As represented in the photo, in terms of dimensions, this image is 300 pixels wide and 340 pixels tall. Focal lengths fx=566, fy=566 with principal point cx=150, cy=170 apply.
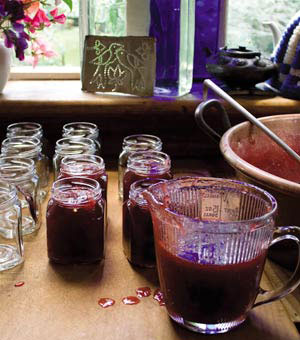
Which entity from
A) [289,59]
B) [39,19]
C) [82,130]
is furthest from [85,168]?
[289,59]

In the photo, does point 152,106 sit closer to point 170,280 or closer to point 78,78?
point 78,78

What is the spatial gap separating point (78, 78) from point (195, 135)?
1.28ft

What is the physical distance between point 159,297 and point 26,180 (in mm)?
336

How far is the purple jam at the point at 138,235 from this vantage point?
0.87m

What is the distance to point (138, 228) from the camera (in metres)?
0.88

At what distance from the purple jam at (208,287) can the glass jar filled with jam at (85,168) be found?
272 millimetres

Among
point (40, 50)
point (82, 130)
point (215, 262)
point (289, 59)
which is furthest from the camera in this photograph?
point (40, 50)

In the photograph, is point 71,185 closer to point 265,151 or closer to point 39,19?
point 265,151

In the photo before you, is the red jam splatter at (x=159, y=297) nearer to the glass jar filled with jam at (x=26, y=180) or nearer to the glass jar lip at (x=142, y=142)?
the glass jar filled with jam at (x=26, y=180)

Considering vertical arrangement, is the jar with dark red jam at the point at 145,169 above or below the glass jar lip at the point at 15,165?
above

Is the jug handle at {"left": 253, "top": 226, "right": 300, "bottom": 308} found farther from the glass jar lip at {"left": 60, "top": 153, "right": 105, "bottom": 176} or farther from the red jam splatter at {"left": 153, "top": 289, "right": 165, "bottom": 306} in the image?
the glass jar lip at {"left": 60, "top": 153, "right": 105, "bottom": 176}

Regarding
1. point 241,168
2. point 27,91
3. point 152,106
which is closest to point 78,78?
point 27,91

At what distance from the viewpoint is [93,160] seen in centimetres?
106

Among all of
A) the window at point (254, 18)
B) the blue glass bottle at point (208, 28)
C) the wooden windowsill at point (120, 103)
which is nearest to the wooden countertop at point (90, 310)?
the wooden windowsill at point (120, 103)
